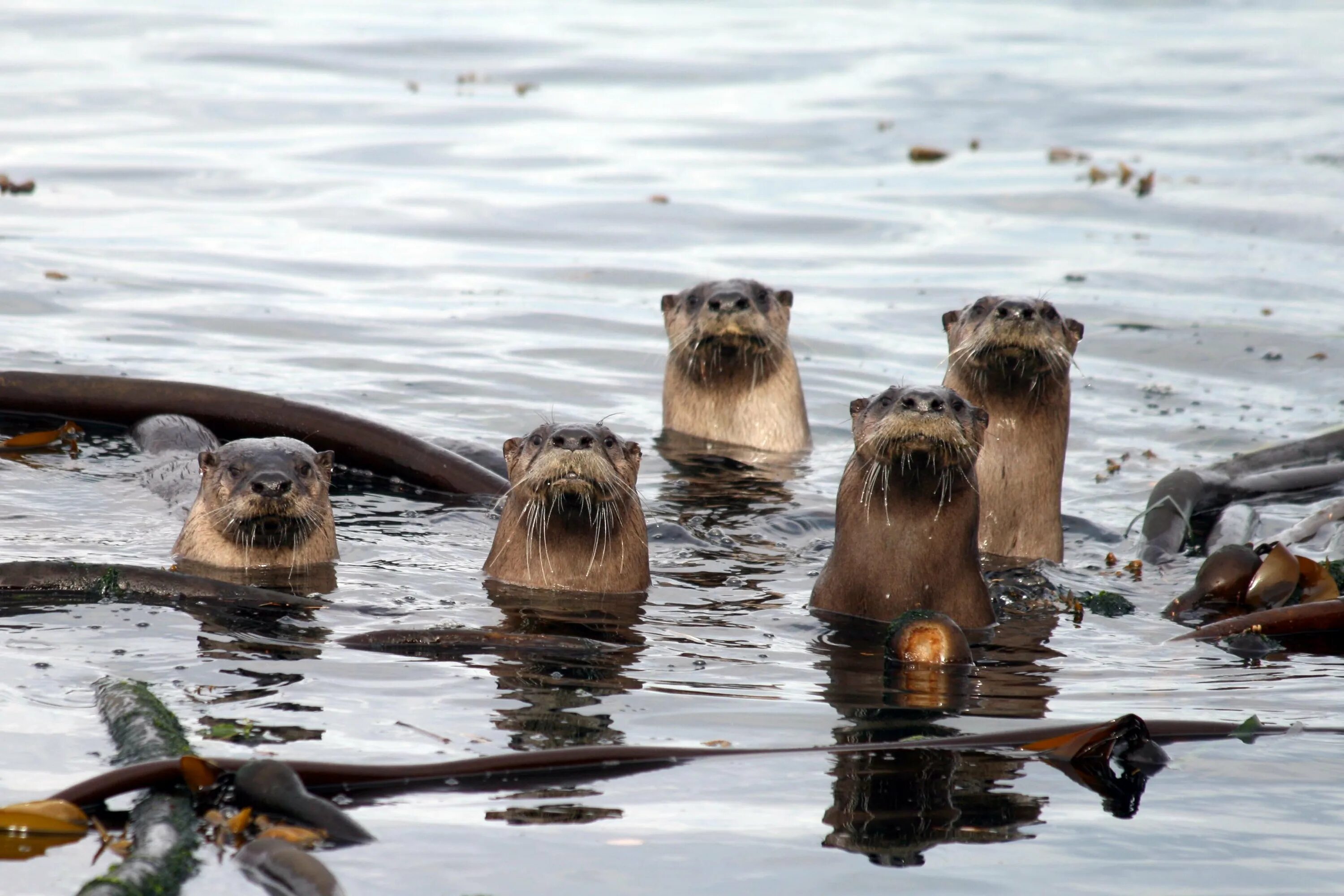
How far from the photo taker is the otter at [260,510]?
5746mm

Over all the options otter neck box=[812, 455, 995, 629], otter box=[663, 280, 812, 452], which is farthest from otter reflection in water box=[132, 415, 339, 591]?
otter box=[663, 280, 812, 452]

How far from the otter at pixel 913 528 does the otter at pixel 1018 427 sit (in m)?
0.95

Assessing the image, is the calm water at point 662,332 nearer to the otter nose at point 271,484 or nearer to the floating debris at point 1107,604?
the floating debris at point 1107,604

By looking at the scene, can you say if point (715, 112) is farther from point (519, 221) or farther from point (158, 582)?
point (158, 582)

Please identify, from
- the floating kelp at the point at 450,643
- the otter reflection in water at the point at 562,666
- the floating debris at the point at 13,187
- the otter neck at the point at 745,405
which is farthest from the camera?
the floating debris at the point at 13,187

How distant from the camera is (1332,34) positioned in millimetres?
24641

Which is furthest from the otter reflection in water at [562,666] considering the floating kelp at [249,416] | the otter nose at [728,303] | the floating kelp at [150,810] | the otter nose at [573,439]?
the otter nose at [728,303]

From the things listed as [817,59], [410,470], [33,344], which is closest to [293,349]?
[33,344]

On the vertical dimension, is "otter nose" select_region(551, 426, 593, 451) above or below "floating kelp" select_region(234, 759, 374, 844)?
above

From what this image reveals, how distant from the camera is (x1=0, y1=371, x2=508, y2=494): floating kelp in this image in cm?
691

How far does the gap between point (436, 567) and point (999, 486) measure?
6.42 feet

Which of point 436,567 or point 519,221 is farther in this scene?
point 519,221

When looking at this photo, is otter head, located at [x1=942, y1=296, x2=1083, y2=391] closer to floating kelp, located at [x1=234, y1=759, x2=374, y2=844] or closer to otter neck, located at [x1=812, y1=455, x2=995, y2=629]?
otter neck, located at [x1=812, y1=455, x2=995, y2=629]

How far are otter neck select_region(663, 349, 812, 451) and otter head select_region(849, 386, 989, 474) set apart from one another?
10.8 feet
